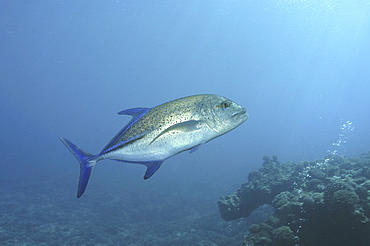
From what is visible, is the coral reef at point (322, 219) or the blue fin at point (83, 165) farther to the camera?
the coral reef at point (322, 219)

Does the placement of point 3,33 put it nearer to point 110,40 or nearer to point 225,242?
point 110,40

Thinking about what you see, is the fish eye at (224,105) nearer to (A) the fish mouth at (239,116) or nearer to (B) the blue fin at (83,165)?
(A) the fish mouth at (239,116)

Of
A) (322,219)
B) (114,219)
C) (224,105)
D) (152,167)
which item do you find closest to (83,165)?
(152,167)

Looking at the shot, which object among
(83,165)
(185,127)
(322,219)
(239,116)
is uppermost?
(239,116)

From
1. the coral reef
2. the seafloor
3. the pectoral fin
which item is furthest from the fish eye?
the seafloor

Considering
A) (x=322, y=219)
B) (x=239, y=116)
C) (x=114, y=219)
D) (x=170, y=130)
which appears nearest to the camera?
(x=170, y=130)

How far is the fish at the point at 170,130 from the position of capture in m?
1.36

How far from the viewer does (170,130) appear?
1.33 meters

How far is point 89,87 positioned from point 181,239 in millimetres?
193228

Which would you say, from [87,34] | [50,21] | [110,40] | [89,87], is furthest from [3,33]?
[89,87]

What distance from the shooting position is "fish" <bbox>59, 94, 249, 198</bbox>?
53.4 inches

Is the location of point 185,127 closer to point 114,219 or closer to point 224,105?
point 224,105

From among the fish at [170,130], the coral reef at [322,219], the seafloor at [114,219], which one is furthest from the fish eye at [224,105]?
the seafloor at [114,219]

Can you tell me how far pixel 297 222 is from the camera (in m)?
6.44
